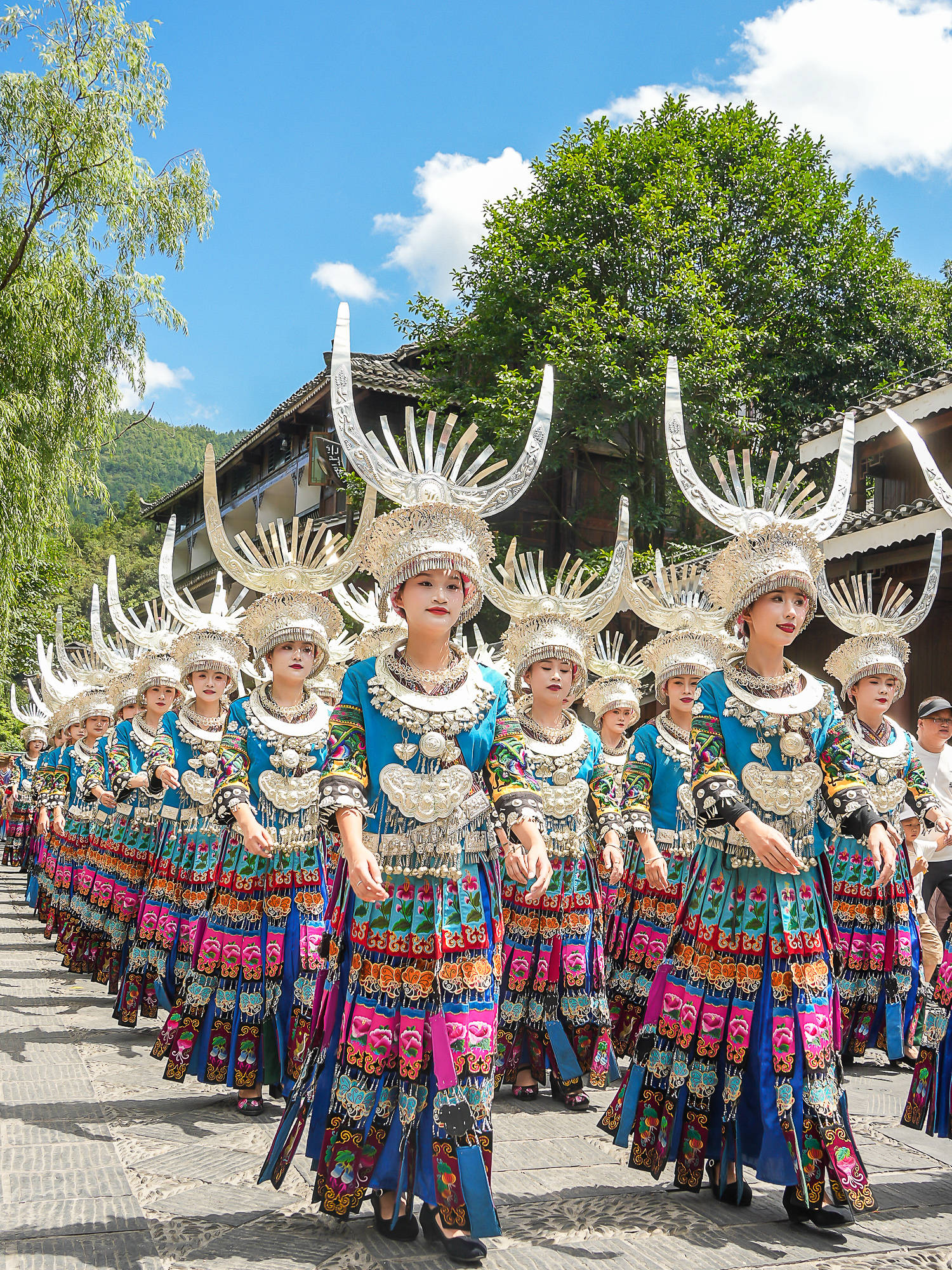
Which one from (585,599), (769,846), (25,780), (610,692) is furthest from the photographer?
(25,780)

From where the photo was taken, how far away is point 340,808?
11.1ft

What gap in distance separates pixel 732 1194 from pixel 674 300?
15.1 meters

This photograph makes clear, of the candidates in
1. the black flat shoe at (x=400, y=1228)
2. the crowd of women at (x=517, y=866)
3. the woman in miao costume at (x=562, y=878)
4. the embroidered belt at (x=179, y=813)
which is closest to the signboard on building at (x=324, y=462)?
the embroidered belt at (x=179, y=813)

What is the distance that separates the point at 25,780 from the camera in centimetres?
1945

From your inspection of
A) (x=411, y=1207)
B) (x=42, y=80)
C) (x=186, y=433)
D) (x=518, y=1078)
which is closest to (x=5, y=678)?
(x=42, y=80)

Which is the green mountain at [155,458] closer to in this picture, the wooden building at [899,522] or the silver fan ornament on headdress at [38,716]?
the silver fan ornament on headdress at [38,716]

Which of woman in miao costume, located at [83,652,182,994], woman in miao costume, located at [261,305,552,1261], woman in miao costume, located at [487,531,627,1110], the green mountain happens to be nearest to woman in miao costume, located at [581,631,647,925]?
woman in miao costume, located at [487,531,627,1110]

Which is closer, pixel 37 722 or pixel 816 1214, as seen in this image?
pixel 816 1214

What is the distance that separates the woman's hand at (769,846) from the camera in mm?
3467

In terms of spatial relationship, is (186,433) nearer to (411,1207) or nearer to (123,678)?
Result: (123,678)

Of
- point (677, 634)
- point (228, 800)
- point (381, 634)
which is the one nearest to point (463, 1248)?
point (228, 800)

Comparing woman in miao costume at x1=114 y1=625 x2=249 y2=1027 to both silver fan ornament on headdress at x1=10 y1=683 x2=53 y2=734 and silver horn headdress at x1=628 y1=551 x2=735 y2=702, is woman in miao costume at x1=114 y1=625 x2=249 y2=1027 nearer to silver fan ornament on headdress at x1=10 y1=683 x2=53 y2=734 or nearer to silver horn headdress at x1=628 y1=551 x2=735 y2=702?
silver horn headdress at x1=628 y1=551 x2=735 y2=702

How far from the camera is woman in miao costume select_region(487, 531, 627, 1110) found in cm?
540

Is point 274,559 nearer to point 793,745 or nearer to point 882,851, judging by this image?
point 793,745
